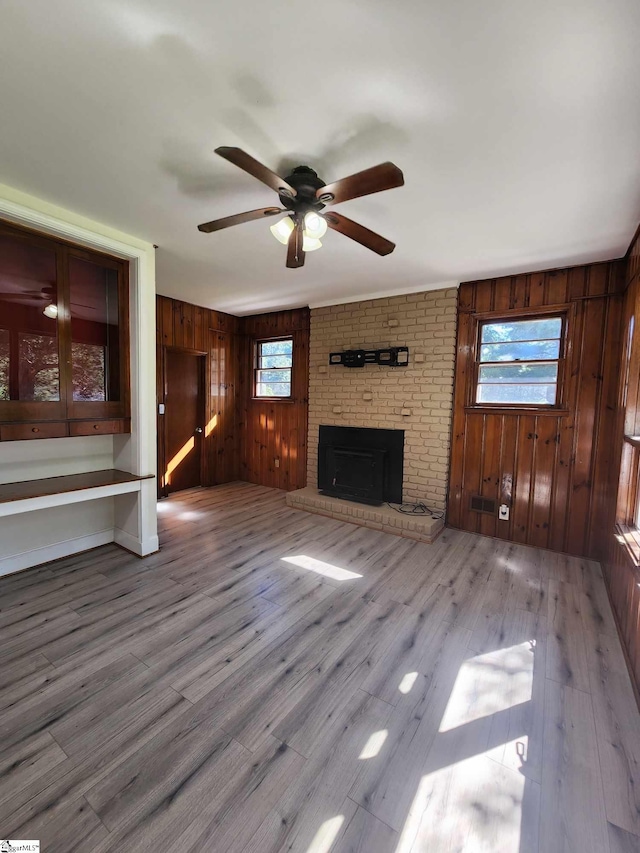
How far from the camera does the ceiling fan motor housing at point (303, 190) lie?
1868 mm

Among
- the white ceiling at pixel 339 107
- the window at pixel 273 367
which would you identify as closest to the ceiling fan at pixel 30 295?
the white ceiling at pixel 339 107

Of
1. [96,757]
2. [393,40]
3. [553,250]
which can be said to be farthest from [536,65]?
[96,757]

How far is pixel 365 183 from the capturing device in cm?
162

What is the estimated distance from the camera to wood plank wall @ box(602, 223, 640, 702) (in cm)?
203

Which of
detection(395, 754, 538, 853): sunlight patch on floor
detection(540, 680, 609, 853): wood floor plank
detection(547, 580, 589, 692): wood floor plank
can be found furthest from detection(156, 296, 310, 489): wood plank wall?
detection(395, 754, 538, 853): sunlight patch on floor

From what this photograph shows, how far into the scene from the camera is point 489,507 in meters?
3.80

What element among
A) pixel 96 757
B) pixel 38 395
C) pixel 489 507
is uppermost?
pixel 38 395

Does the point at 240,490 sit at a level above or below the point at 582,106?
below

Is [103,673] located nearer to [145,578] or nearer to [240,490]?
[145,578]

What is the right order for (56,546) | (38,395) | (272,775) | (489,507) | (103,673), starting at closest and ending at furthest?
(272,775) → (103,673) → (38,395) → (56,546) → (489,507)

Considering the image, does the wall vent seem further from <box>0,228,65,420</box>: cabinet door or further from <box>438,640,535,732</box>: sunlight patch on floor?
<box>0,228,65,420</box>: cabinet door

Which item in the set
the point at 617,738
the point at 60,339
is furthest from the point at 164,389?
the point at 617,738

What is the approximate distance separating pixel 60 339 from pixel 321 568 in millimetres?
2707

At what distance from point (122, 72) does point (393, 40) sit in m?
1.03
